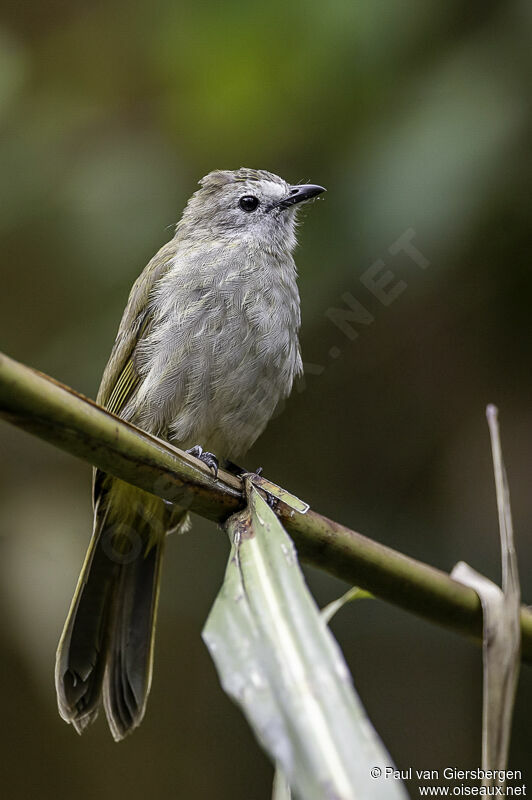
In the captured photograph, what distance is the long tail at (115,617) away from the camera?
196 centimetres

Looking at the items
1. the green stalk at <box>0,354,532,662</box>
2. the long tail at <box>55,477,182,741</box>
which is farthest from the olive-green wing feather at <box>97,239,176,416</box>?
the green stalk at <box>0,354,532,662</box>

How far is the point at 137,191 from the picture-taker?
277cm

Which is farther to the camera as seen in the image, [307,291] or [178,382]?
[307,291]

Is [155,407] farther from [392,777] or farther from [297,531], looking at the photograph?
[392,777]

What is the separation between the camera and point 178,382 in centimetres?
241

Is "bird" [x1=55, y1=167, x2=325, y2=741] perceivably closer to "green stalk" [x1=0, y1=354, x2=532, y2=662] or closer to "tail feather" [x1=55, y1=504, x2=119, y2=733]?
"tail feather" [x1=55, y1=504, x2=119, y2=733]

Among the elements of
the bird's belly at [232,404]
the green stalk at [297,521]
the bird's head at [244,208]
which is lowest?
the green stalk at [297,521]

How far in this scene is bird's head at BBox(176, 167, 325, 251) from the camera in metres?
2.84

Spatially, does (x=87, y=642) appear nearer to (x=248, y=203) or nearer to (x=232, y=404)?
(x=232, y=404)

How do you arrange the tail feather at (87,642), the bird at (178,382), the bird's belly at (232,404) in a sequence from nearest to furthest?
the tail feather at (87,642)
the bird at (178,382)
the bird's belly at (232,404)

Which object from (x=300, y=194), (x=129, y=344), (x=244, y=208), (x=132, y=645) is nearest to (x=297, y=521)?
(x=132, y=645)

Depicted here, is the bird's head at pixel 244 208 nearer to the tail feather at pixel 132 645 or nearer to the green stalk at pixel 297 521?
the tail feather at pixel 132 645

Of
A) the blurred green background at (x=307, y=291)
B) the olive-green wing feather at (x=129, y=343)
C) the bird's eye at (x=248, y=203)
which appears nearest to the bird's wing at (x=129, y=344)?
the olive-green wing feather at (x=129, y=343)

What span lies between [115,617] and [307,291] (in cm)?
116
